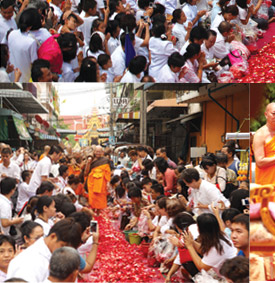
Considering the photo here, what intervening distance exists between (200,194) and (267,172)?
0.52 meters

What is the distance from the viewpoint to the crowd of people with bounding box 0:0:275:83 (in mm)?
3585

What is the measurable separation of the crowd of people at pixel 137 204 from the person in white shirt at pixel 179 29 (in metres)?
1.16

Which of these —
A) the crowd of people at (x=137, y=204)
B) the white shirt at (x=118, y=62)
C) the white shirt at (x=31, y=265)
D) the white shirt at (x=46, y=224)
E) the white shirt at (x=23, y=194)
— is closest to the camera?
the white shirt at (x=31, y=265)

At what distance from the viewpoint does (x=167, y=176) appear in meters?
3.32

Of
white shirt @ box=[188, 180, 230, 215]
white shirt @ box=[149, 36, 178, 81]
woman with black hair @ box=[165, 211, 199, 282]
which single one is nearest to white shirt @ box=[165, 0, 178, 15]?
white shirt @ box=[149, 36, 178, 81]

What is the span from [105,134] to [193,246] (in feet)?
3.41

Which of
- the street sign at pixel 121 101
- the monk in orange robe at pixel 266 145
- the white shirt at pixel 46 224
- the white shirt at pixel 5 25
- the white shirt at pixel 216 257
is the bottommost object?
the white shirt at pixel 216 257

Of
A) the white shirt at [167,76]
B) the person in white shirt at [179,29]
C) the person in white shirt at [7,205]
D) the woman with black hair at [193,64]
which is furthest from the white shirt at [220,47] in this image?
the person in white shirt at [7,205]

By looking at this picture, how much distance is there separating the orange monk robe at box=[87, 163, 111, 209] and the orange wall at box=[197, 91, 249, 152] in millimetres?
749

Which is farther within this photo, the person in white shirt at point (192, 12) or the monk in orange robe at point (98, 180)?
the person in white shirt at point (192, 12)

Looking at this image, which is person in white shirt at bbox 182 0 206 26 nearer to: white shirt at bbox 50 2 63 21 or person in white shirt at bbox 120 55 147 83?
person in white shirt at bbox 120 55 147 83

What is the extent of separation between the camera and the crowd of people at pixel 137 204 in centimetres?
300

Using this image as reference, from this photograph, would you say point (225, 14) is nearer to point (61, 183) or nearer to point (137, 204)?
point (137, 204)

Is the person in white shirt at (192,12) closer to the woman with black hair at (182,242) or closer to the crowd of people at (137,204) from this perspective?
the crowd of people at (137,204)
